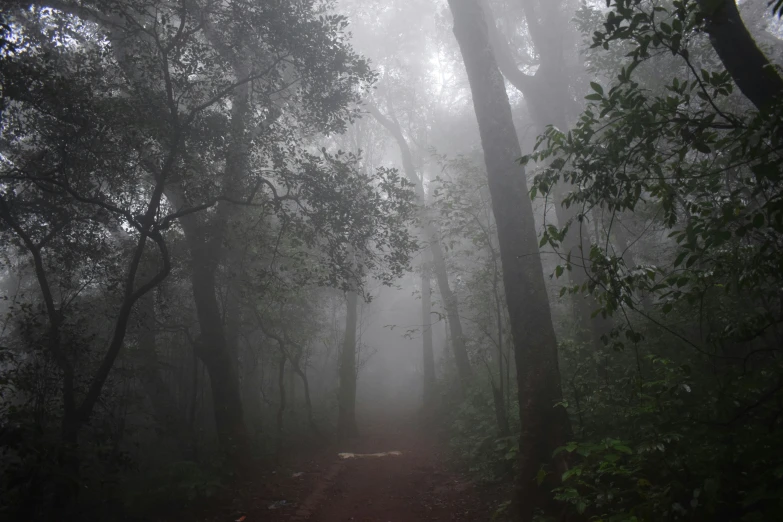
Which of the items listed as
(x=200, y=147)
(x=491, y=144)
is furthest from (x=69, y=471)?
(x=491, y=144)

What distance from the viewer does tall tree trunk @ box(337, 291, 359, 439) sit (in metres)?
16.0

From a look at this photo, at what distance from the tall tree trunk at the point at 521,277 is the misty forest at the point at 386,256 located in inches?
1.6

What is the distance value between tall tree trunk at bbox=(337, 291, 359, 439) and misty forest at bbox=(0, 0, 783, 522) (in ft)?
0.98

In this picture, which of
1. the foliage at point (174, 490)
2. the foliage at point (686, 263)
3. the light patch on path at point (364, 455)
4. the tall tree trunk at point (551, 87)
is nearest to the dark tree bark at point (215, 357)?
the foliage at point (174, 490)

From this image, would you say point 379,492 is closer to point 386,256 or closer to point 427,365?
Result: point 386,256

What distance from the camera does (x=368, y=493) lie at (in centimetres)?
903

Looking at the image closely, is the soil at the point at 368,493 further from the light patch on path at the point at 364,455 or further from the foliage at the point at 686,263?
the foliage at the point at 686,263

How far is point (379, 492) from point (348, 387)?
7825 millimetres

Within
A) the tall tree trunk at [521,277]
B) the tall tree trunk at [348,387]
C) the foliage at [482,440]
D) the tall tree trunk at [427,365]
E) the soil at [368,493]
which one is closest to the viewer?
the tall tree trunk at [521,277]

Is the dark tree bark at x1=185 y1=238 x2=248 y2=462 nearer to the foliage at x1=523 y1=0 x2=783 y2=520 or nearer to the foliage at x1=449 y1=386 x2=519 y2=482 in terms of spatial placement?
the foliage at x1=449 y1=386 x2=519 y2=482

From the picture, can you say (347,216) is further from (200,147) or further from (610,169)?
(610,169)

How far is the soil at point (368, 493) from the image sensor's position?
7445mm

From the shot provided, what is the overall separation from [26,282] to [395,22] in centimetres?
2390

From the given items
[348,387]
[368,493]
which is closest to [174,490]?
[368,493]
